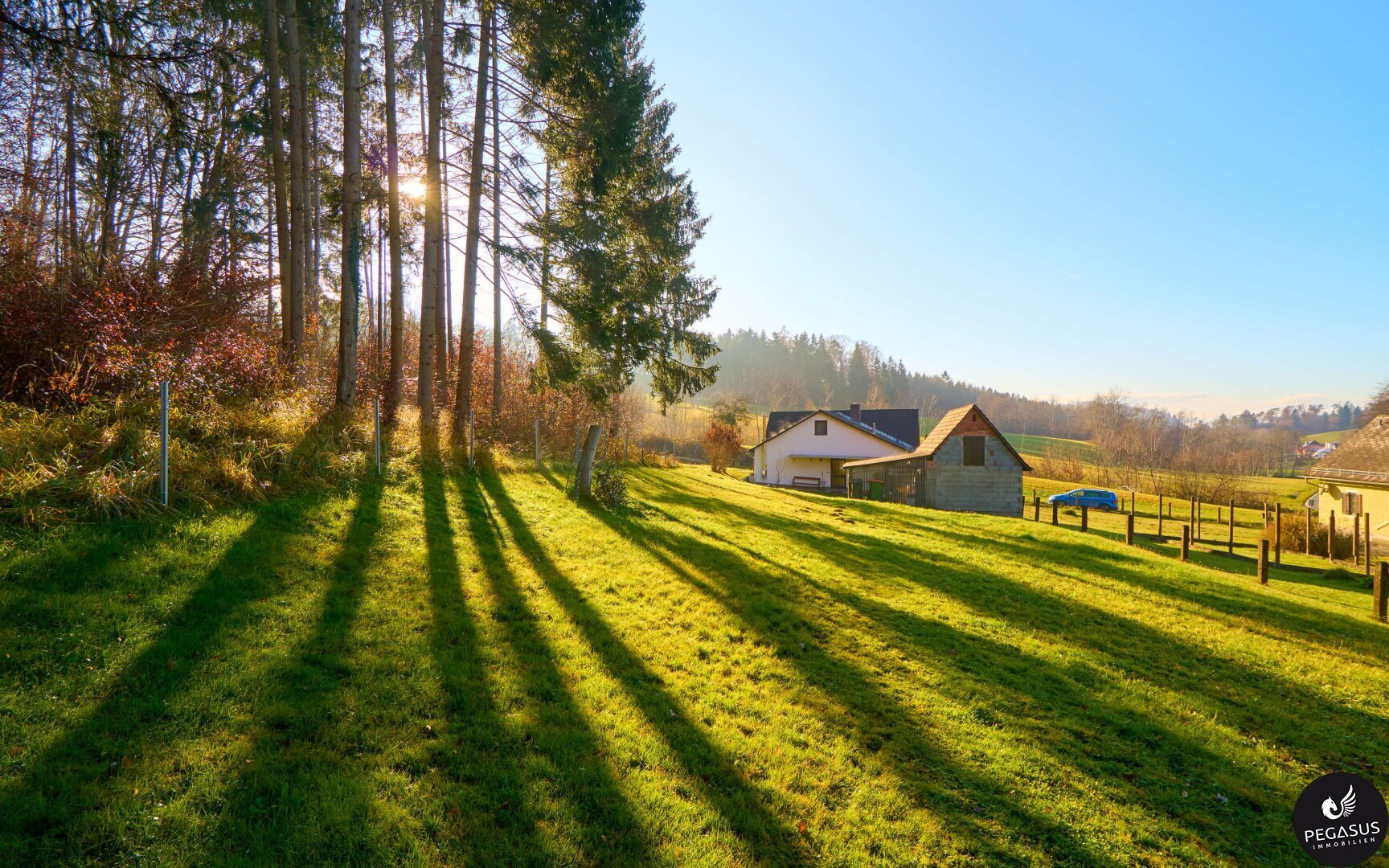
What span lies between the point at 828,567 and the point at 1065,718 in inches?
174

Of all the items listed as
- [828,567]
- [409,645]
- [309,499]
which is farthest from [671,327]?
[409,645]

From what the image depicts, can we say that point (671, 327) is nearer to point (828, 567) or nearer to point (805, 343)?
point (828, 567)

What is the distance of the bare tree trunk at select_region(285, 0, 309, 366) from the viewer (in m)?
10.1

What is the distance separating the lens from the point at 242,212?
13930 millimetres

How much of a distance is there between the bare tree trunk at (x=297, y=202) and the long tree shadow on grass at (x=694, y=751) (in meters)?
8.32

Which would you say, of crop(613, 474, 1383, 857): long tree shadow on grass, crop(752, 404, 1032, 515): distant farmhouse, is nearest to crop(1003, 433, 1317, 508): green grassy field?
crop(752, 404, 1032, 515): distant farmhouse

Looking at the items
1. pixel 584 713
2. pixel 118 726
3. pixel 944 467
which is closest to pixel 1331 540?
pixel 944 467

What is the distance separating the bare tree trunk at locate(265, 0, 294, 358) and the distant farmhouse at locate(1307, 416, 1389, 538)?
36.2 m

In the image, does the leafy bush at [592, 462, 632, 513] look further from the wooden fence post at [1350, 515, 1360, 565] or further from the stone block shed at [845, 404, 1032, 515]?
the wooden fence post at [1350, 515, 1360, 565]

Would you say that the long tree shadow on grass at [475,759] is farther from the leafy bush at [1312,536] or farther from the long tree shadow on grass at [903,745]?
the leafy bush at [1312,536]

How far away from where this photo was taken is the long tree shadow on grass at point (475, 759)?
2693 mm

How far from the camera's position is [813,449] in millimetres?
39906

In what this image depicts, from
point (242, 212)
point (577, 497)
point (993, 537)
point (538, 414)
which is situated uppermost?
point (242, 212)

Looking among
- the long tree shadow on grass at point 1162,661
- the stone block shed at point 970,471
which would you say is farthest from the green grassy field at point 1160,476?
the long tree shadow on grass at point 1162,661
